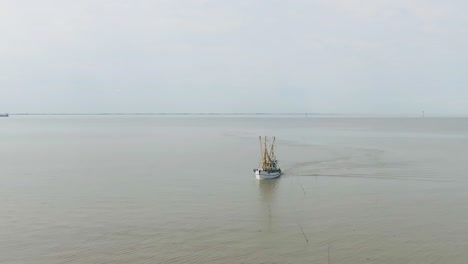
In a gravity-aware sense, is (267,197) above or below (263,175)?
below

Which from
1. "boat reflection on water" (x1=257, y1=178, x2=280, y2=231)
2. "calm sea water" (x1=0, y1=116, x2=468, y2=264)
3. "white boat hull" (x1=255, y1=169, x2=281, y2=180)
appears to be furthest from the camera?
"white boat hull" (x1=255, y1=169, x2=281, y2=180)

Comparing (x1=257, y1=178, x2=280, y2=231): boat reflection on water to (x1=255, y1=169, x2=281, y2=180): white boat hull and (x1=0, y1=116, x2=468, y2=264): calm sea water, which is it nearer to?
(x1=0, y1=116, x2=468, y2=264): calm sea water

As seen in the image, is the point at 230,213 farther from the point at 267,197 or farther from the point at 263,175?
the point at 263,175

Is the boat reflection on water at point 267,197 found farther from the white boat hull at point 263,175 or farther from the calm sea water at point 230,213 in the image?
the white boat hull at point 263,175

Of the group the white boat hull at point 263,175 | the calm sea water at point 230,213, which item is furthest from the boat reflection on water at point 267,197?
the white boat hull at point 263,175

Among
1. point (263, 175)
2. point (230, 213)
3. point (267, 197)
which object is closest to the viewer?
point (230, 213)

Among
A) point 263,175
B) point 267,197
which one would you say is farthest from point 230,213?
point 263,175

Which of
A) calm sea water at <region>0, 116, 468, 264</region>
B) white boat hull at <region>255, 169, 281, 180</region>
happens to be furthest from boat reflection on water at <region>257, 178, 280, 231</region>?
white boat hull at <region>255, 169, 281, 180</region>

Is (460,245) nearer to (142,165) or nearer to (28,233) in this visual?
(28,233)

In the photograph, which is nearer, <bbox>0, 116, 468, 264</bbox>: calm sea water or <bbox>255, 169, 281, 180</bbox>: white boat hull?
<bbox>0, 116, 468, 264</bbox>: calm sea water
